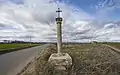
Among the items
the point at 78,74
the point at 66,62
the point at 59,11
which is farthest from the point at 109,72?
the point at 59,11

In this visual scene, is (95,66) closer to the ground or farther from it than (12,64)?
farther from it

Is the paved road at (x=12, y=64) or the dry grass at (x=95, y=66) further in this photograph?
the paved road at (x=12, y=64)

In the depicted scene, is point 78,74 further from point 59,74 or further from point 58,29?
point 58,29

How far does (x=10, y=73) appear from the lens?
11.8 metres

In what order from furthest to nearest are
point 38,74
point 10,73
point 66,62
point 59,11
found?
point 59,11 < point 10,73 < point 66,62 < point 38,74

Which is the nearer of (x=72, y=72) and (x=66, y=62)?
(x=72, y=72)

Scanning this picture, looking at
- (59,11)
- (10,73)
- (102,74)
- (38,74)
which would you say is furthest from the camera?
(59,11)

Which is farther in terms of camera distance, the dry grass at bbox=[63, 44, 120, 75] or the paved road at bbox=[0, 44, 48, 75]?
the paved road at bbox=[0, 44, 48, 75]

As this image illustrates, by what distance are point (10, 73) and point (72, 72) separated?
424cm

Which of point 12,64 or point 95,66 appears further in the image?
point 12,64

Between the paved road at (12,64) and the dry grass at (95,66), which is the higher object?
the dry grass at (95,66)

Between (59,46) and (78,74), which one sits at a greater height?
(59,46)

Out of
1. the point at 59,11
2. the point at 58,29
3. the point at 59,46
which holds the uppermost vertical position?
the point at 59,11

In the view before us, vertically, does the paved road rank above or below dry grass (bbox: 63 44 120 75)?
below
